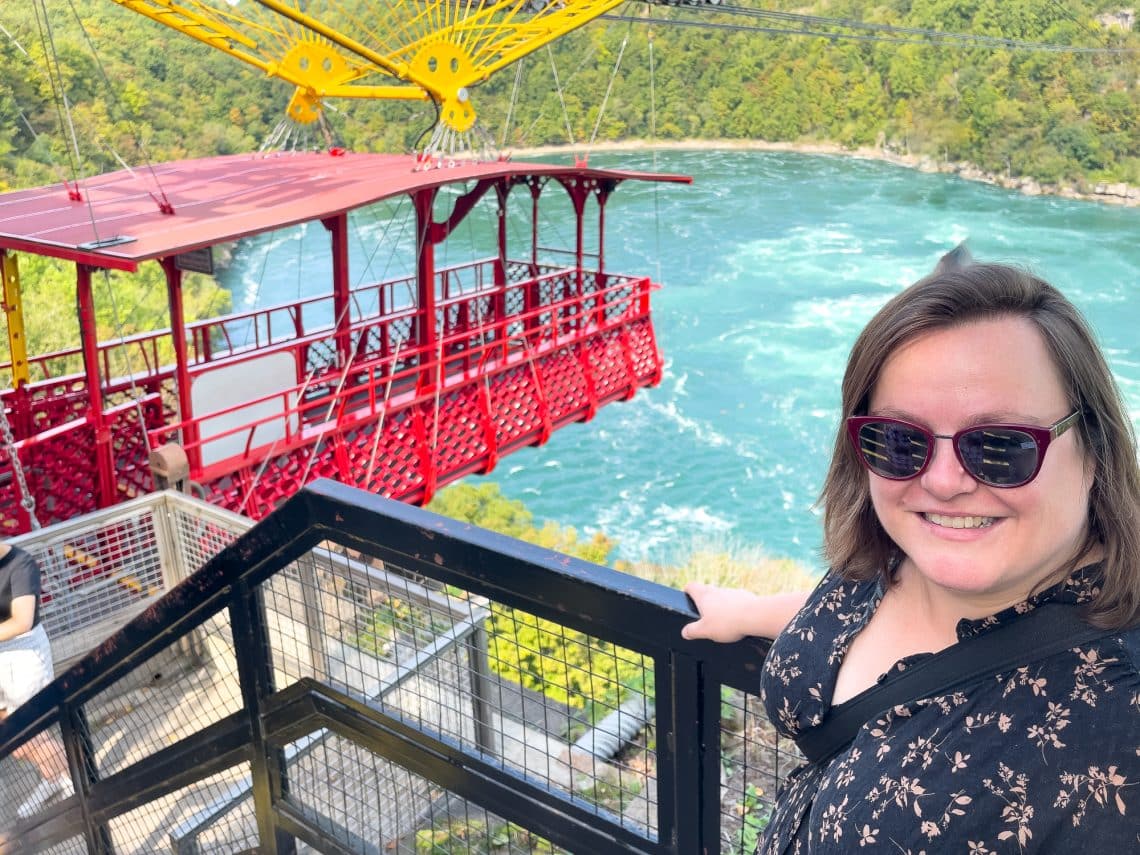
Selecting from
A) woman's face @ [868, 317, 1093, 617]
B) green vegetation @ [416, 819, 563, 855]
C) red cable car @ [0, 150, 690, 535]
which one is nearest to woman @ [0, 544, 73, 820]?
green vegetation @ [416, 819, 563, 855]

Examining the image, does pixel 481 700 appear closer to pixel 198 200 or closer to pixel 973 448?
pixel 973 448

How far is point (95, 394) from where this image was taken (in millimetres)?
6570

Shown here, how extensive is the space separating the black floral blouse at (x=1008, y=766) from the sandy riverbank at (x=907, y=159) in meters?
45.8

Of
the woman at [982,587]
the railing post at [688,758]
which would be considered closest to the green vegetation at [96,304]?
the railing post at [688,758]

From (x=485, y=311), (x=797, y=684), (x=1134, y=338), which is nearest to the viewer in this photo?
(x=797, y=684)

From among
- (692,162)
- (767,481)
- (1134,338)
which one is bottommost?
(767,481)

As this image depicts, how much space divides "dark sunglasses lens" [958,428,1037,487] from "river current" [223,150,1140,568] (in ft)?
51.8

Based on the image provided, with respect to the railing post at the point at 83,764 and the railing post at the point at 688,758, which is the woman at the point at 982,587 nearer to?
the railing post at the point at 688,758

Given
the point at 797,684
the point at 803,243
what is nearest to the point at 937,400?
the point at 797,684

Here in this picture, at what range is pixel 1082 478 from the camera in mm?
955

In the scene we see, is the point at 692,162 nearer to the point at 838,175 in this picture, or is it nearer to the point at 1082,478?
the point at 838,175

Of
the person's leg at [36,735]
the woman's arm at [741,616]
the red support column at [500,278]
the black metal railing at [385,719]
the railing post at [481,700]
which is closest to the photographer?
→ the woman's arm at [741,616]

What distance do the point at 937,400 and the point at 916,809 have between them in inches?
13.6

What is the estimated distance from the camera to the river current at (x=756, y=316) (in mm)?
24344
